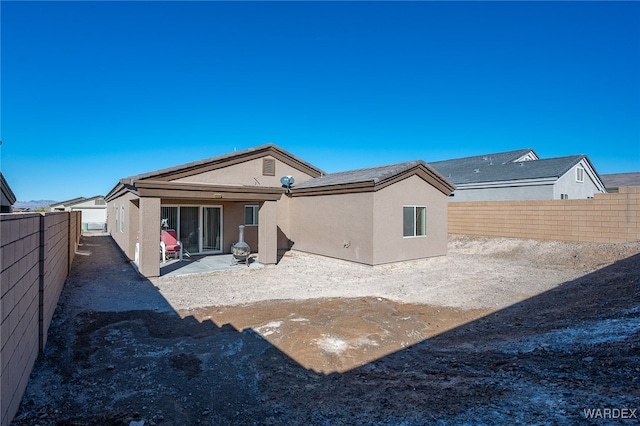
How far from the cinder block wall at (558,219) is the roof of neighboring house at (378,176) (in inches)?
164

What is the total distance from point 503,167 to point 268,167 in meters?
18.9

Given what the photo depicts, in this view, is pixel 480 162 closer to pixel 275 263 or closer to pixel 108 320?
pixel 275 263

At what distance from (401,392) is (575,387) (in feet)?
5.57

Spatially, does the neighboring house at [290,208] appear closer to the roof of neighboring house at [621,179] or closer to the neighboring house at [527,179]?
the neighboring house at [527,179]

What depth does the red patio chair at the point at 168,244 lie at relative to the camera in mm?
12852

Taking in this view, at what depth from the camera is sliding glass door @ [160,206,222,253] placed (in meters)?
14.2

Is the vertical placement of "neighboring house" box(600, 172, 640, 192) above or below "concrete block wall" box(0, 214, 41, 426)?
above

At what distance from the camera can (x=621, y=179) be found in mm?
34562

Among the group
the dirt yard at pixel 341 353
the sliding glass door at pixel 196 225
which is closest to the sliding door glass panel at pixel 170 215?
the sliding glass door at pixel 196 225

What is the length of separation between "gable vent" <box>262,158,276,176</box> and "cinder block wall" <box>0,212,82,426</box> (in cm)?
1102

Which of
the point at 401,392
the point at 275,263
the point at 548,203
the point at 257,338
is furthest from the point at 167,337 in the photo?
the point at 548,203

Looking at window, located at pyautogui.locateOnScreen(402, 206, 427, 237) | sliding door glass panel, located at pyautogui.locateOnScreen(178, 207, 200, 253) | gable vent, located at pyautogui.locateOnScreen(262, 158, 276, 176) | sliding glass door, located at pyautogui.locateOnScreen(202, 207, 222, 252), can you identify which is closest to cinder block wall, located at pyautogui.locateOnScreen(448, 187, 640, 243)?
window, located at pyautogui.locateOnScreen(402, 206, 427, 237)

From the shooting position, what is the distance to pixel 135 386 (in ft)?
13.5

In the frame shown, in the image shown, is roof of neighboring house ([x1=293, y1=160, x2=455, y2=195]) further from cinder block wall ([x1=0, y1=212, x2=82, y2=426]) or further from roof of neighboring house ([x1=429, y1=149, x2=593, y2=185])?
roof of neighboring house ([x1=429, y1=149, x2=593, y2=185])
